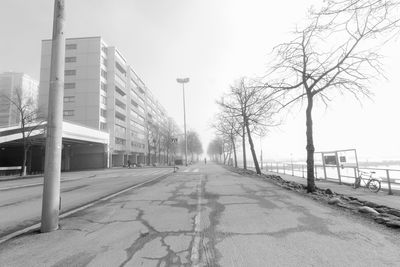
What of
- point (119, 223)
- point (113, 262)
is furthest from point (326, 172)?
point (113, 262)

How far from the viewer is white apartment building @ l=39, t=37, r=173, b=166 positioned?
163 feet

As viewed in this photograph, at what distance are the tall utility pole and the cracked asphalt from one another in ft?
1.41

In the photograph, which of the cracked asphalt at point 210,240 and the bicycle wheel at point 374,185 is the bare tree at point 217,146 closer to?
the bicycle wheel at point 374,185

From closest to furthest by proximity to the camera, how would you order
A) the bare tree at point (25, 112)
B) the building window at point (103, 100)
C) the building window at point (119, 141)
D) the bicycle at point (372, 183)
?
the bicycle at point (372, 183), the bare tree at point (25, 112), the building window at point (103, 100), the building window at point (119, 141)

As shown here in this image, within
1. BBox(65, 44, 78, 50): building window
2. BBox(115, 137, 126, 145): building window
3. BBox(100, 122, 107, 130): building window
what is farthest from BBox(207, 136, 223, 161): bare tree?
BBox(65, 44, 78, 50): building window

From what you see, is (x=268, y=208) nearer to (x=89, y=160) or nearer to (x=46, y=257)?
(x=46, y=257)

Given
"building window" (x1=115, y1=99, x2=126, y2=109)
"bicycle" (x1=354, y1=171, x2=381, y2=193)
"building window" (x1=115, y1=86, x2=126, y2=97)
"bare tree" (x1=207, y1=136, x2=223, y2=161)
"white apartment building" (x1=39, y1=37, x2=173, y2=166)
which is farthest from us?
"bare tree" (x1=207, y1=136, x2=223, y2=161)

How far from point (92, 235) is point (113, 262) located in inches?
62.1

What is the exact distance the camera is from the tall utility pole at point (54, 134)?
16.6 feet

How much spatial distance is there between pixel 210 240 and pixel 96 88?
2016 inches

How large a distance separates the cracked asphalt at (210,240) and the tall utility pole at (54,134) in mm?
430

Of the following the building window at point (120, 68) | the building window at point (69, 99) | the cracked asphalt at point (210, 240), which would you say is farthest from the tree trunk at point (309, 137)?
the building window at point (120, 68)

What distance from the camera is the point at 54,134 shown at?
5.14 m

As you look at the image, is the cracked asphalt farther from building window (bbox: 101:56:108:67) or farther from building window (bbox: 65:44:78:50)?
building window (bbox: 65:44:78:50)
